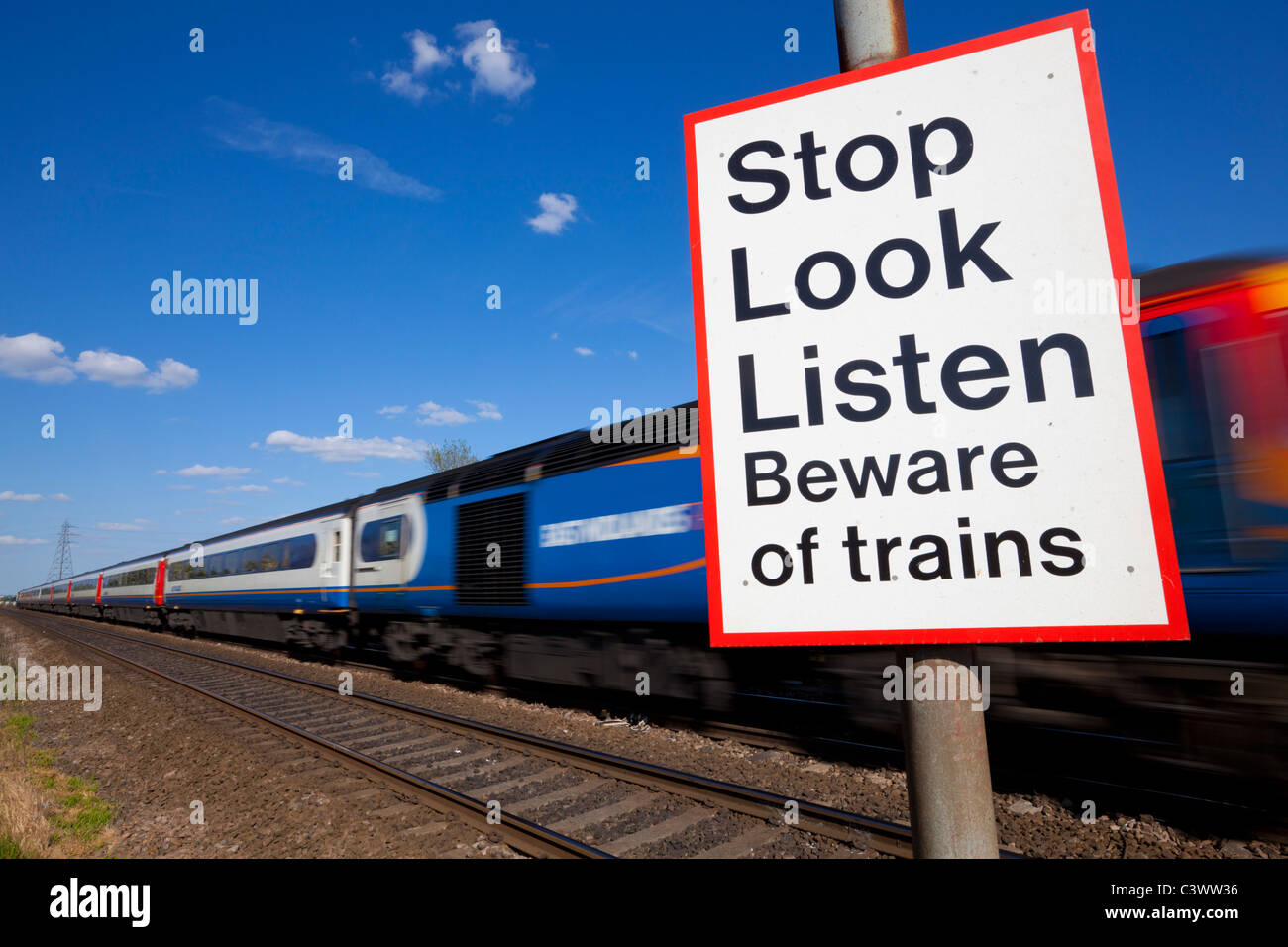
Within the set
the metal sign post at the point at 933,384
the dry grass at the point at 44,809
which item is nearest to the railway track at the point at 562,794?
the dry grass at the point at 44,809

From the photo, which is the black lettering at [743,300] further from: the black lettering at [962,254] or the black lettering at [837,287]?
the black lettering at [962,254]

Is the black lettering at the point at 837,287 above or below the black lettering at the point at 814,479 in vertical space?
above

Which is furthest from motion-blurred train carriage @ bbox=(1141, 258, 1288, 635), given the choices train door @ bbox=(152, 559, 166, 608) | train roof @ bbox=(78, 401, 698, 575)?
train door @ bbox=(152, 559, 166, 608)

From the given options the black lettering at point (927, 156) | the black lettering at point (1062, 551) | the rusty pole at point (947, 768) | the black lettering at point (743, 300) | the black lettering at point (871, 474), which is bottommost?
the rusty pole at point (947, 768)

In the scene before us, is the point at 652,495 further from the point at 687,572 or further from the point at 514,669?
the point at 514,669

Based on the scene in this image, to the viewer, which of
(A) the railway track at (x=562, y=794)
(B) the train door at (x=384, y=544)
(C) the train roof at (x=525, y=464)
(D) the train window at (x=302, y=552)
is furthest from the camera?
(D) the train window at (x=302, y=552)

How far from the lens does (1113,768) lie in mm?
5086

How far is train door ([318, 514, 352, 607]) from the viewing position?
586 inches

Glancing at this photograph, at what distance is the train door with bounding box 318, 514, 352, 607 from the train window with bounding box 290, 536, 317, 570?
568mm

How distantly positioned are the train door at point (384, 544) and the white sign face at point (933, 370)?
11.8 metres

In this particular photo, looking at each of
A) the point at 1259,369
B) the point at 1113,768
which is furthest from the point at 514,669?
the point at 1259,369

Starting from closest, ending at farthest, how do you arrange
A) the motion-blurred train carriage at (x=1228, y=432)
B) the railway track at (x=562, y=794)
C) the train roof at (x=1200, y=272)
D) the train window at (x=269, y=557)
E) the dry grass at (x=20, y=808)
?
the motion-blurred train carriage at (x=1228, y=432) < the train roof at (x=1200, y=272) < the railway track at (x=562, y=794) < the dry grass at (x=20, y=808) < the train window at (x=269, y=557)

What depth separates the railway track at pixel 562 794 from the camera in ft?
15.3
